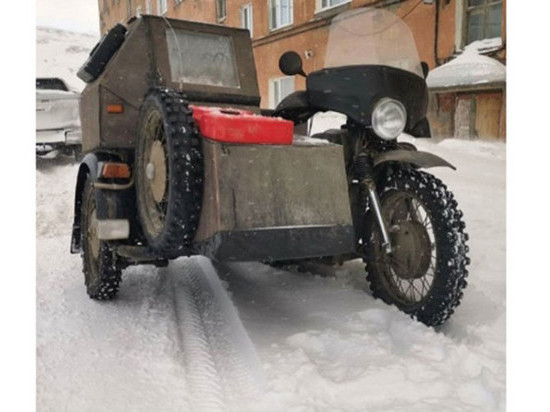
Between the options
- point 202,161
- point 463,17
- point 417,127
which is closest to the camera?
point 202,161

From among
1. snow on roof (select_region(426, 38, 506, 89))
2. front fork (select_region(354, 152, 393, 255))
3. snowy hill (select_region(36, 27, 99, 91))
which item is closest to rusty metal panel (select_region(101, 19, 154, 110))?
snowy hill (select_region(36, 27, 99, 91))

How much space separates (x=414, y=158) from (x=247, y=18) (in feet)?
3.73

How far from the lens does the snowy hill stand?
1577mm

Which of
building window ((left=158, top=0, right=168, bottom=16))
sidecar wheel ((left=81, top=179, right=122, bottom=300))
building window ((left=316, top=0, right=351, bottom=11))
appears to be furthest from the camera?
building window ((left=158, top=0, right=168, bottom=16))

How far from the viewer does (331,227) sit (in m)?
1.65

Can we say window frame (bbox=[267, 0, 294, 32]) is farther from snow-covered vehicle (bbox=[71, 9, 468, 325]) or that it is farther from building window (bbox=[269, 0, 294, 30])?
snow-covered vehicle (bbox=[71, 9, 468, 325])

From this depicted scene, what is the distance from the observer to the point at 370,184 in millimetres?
1890

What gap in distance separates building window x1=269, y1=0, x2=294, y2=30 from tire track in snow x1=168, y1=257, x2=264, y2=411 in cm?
121

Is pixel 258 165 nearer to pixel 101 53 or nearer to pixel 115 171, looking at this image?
pixel 115 171

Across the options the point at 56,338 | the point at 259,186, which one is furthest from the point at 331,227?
the point at 56,338

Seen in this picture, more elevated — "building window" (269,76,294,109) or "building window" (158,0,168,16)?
"building window" (158,0,168,16)

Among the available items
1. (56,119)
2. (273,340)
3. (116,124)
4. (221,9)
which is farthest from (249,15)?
(273,340)
